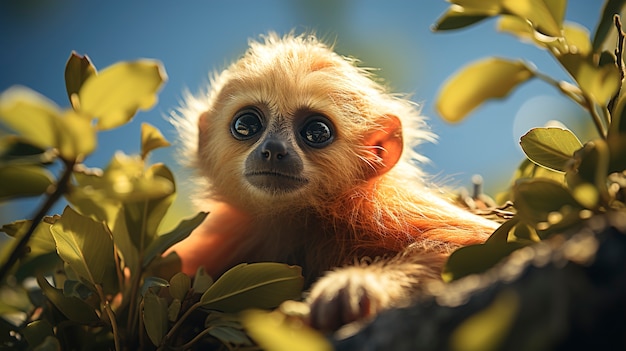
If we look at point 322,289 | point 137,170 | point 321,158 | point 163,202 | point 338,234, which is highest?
point 137,170

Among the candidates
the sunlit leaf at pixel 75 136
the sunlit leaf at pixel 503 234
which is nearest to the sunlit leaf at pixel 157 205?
the sunlit leaf at pixel 75 136

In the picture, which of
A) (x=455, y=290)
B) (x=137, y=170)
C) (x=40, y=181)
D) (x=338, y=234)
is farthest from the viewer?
(x=338, y=234)

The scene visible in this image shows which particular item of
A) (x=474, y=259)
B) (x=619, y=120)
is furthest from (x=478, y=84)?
(x=474, y=259)

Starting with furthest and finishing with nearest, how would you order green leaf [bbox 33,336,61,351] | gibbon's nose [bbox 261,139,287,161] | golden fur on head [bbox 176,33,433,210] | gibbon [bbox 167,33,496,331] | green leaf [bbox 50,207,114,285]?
golden fur on head [bbox 176,33,433,210] < gibbon's nose [bbox 261,139,287,161] < gibbon [bbox 167,33,496,331] < green leaf [bbox 50,207,114,285] < green leaf [bbox 33,336,61,351]

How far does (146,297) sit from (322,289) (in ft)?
1.44

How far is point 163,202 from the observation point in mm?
1525

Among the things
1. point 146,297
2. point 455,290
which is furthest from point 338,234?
point 455,290

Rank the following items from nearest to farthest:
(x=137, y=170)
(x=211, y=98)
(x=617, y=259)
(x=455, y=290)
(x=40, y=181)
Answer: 1. (x=617, y=259)
2. (x=455, y=290)
3. (x=40, y=181)
4. (x=137, y=170)
5. (x=211, y=98)

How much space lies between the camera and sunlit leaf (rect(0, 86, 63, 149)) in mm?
955

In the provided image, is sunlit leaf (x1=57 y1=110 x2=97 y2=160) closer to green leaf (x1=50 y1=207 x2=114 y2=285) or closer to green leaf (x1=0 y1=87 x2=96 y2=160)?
green leaf (x1=0 y1=87 x2=96 y2=160)

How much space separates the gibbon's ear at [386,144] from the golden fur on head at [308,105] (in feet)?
0.07

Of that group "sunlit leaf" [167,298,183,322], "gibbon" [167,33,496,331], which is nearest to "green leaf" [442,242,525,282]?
"sunlit leaf" [167,298,183,322]

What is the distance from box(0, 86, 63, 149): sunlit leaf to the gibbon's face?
185cm

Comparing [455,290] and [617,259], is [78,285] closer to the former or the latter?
[455,290]
